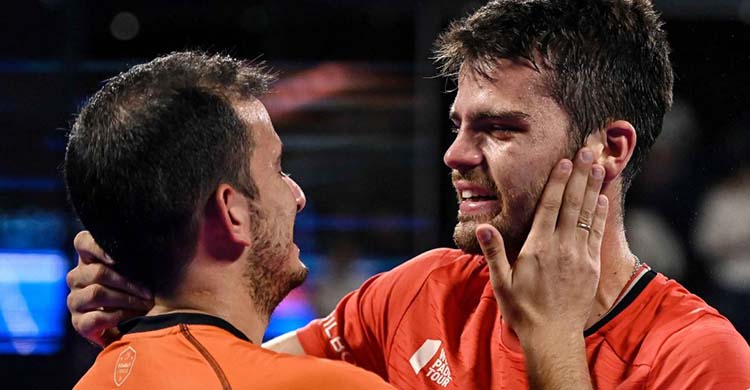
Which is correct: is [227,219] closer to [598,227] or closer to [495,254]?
[495,254]

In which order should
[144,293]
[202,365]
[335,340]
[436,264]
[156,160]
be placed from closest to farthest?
[202,365] → [156,160] → [144,293] → [436,264] → [335,340]

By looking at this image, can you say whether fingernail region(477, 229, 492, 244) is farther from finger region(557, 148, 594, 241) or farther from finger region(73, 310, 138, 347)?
finger region(73, 310, 138, 347)

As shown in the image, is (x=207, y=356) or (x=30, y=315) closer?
(x=207, y=356)

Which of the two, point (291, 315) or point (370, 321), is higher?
point (370, 321)

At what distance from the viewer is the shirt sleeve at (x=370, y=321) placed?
2.54 m

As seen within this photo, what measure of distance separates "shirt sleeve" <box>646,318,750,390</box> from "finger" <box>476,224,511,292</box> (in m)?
0.34

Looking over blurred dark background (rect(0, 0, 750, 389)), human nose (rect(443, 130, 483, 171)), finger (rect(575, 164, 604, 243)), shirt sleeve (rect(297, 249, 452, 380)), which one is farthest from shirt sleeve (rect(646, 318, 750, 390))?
blurred dark background (rect(0, 0, 750, 389))

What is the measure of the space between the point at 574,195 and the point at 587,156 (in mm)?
99

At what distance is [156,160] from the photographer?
185cm

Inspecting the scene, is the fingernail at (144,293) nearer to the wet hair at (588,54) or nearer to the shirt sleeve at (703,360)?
the wet hair at (588,54)

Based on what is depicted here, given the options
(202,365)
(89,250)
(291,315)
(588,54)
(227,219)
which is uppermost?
(588,54)

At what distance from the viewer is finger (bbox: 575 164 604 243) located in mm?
2109

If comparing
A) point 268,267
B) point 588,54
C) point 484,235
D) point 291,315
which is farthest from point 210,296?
point 291,315

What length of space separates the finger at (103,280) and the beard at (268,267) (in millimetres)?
321
